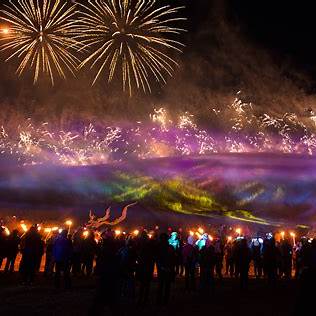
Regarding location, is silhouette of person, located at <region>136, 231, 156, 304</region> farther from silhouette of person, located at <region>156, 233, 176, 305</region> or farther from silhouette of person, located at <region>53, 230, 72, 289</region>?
silhouette of person, located at <region>53, 230, 72, 289</region>

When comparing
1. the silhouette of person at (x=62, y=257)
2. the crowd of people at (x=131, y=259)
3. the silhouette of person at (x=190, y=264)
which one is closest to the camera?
the crowd of people at (x=131, y=259)

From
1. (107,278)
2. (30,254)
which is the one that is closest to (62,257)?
(30,254)

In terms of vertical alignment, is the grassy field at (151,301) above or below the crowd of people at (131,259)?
below

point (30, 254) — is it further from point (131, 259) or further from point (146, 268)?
point (146, 268)

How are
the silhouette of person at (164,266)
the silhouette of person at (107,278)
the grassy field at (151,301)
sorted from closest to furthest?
the silhouette of person at (107,278) < the grassy field at (151,301) < the silhouette of person at (164,266)

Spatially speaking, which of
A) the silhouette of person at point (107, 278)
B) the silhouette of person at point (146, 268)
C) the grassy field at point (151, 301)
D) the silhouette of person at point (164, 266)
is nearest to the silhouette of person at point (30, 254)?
the grassy field at point (151, 301)

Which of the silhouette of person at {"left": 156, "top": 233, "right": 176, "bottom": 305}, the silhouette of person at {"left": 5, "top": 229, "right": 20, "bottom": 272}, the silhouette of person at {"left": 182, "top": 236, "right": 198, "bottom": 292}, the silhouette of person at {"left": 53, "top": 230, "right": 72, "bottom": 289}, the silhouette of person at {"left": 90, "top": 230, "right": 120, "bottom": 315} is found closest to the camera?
the silhouette of person at {"left": 90, "top": 230, "right": 120, "bottom": 315}

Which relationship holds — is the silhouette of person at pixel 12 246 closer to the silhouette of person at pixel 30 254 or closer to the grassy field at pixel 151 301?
the silhouette of person at pixel 30 254

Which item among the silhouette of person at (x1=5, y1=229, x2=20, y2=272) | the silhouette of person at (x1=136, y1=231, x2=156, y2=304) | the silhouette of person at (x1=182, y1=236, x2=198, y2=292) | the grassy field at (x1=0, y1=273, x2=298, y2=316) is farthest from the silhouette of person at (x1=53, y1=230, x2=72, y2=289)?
the silhouette of person at (x1=182, y1=236, x2=198, y2=292)

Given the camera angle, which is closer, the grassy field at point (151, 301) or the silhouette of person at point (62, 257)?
the grassy field at point (151, 301)

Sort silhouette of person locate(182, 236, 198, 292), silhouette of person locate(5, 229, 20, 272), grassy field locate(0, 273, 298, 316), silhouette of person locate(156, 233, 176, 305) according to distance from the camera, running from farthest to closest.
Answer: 1. silhouette of person locate(5, 229, 20, 272)
2. silhouette of person locate(182, 236, 198, 292)
3. silhouette of person locate(156, 233, 176, 305)
4. grassy field locate(0, 273, 298, 316)

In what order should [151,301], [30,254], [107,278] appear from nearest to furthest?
[107,278], [151,301], [30,254]

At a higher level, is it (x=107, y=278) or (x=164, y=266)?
(x=164, y=266)

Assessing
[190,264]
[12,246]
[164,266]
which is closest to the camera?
[164,266]
